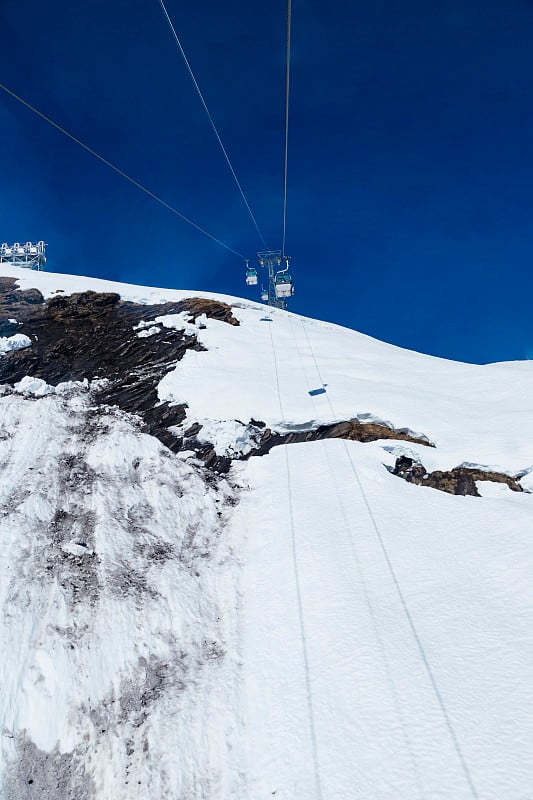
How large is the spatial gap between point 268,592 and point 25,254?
2019 inches

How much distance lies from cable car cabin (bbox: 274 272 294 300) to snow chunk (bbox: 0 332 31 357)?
20.6 m

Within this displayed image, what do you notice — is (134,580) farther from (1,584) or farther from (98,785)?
(98,785)

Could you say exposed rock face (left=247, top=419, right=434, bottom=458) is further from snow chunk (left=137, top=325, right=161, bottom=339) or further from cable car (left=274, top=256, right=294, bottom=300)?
cable car (left=274, top=256, right=294, bottom=300)

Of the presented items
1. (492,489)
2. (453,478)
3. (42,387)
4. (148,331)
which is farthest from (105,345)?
(492,489)

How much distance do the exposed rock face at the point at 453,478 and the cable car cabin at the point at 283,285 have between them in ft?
84.5

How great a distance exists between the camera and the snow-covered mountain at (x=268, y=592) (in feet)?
22.4

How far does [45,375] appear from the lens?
23344mm

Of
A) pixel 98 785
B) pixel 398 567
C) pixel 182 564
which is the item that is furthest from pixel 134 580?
pixel 398 567

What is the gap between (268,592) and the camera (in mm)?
10211

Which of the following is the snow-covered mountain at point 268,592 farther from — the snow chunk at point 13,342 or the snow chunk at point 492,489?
the snow chunk at point 13,342

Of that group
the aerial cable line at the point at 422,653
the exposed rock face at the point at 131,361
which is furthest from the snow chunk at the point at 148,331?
the aerial cable line at the point at 422,653

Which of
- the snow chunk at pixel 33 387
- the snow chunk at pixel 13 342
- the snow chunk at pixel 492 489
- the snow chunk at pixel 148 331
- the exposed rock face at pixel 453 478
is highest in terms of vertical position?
the snow chunk at pixel 148 331

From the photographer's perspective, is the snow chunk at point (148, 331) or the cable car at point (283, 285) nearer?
the snow chunk at point (148, 331)

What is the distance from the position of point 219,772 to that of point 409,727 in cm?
321
